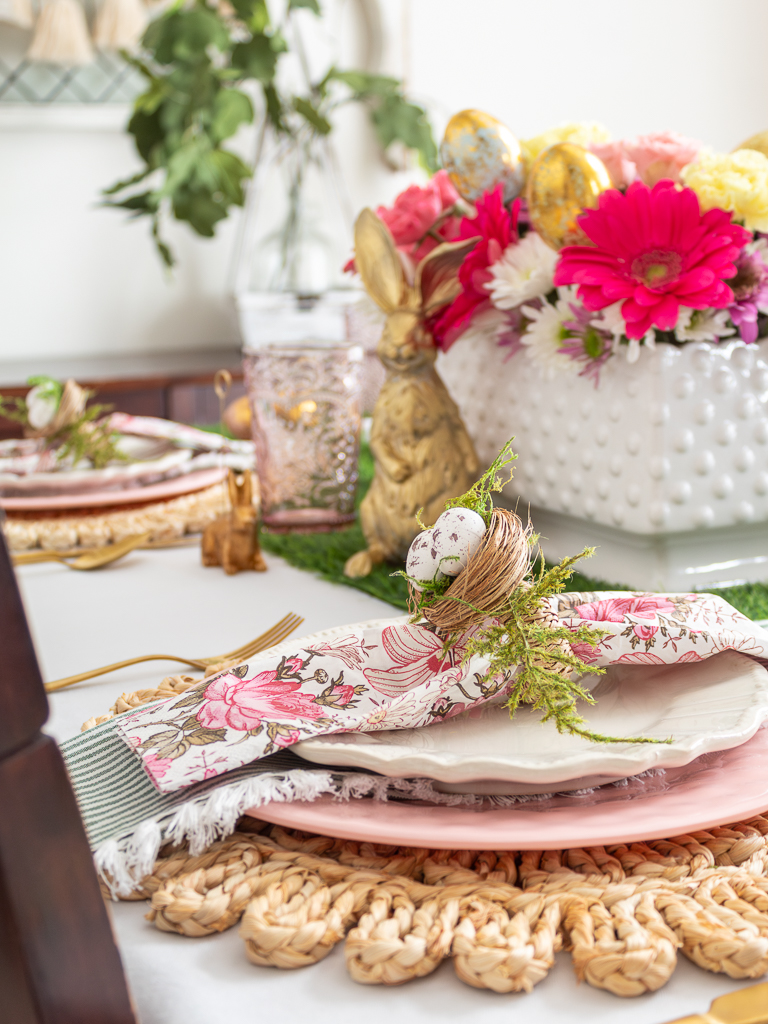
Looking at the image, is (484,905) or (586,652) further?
(586,652)

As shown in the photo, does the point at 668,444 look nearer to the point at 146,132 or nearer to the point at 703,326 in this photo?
the point at 703,326

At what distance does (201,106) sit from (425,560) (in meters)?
2.32

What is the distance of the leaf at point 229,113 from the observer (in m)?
2.39

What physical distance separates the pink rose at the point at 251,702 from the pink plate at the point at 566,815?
4 cm

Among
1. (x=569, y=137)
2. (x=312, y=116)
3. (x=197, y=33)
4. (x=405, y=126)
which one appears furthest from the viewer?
(x=405, y=126)

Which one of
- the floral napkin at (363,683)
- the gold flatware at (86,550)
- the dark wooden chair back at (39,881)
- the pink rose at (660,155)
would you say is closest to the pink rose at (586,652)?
the floral napkin at (363,683)

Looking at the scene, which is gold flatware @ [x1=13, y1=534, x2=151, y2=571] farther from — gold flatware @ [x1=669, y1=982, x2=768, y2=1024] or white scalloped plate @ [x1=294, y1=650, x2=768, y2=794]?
gold flatware @ [x1=669, y1=982, x2=768, y2=1024]

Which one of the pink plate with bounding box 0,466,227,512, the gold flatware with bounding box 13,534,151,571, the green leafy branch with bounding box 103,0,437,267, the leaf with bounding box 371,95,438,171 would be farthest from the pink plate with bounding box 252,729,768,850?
the leaf with bounding box 371,95,438,171

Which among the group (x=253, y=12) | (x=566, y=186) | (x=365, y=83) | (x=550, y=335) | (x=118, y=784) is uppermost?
(x=253, y=12)

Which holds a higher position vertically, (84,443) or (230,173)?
(230,173)

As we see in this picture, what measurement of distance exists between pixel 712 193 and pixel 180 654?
450 millimetres

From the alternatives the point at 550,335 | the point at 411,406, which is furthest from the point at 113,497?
the point at 550,335

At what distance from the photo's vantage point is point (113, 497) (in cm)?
95

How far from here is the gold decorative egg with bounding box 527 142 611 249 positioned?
0.67 meters
